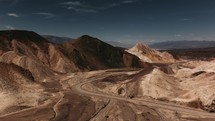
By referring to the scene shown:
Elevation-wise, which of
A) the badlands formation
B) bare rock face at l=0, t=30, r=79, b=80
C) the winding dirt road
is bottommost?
the winding dirt road

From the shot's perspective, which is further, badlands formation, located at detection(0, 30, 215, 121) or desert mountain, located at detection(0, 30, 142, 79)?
desert mountain, located at detection(0, 30, 142, 79)

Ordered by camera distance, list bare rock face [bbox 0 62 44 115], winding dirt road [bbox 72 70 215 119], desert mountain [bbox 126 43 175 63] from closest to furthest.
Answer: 1. winding dirt road [bbox 72 70 215 119]
2. bare rock face [bbox 0 62 44 115]
3. desert mountain [bbox 126 43 175 63]

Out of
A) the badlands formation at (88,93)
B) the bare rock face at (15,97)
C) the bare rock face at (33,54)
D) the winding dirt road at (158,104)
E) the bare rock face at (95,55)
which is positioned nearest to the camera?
the badlands formation at (88,93)

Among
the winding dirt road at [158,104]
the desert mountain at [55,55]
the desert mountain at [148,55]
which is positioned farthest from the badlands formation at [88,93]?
the desert mountain at [148,55]

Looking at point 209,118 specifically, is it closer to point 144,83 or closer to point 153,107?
point 153,107

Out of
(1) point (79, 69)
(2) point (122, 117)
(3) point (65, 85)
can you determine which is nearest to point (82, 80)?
(3) point (65, 85)

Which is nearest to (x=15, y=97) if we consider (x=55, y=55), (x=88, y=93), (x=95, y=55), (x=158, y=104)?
(x=88, y=93)

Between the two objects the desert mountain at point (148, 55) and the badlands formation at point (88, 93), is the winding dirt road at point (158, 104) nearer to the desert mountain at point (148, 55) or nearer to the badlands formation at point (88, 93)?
the badlands formation at point (88, 93)

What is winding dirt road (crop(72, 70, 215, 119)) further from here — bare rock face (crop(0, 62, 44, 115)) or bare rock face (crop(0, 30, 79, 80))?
bare rock face (crop(0, 30, 79, 80))

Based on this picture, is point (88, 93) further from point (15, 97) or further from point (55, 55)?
point (55, 55)

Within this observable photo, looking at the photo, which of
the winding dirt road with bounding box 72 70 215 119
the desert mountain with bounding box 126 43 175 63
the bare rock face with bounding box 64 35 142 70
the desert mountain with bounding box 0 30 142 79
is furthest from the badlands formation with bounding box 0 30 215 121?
the desert mountain with bounding box 126 43 175 63

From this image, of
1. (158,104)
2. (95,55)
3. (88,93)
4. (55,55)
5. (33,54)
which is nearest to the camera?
(158,104)

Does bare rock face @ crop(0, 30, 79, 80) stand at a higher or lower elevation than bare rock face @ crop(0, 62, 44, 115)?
higher
